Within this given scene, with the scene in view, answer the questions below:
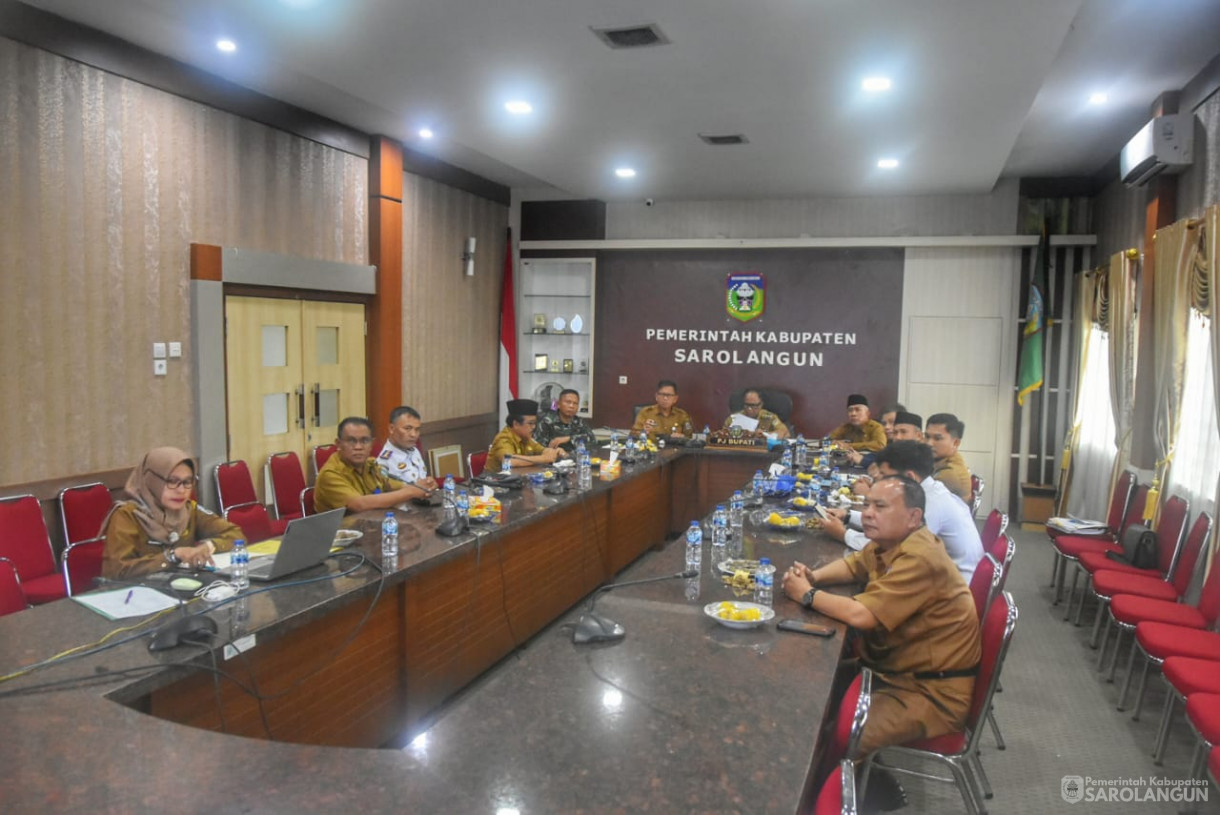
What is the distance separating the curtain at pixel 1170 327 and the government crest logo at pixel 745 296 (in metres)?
3.78

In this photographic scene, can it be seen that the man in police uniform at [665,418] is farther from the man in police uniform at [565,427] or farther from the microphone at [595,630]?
the microphone at [595,630]

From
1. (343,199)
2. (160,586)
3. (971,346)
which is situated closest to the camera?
(160,586)

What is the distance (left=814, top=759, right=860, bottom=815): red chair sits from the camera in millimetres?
1303

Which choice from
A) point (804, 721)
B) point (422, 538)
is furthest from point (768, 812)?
point (422, 538)

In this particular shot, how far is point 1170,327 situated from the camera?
4961mm

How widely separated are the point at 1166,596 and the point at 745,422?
12.7ft

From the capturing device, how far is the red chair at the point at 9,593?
105 inches

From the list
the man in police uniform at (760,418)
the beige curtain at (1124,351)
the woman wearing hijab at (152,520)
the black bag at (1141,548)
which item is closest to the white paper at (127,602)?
the woman wearing hijab at (152,520)

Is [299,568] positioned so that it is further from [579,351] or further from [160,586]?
[579,351]

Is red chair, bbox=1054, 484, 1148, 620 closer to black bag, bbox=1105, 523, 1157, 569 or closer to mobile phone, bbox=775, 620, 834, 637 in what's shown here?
black bag, bbox=1105, 523, 1157, 569

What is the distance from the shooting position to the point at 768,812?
1.50 metres

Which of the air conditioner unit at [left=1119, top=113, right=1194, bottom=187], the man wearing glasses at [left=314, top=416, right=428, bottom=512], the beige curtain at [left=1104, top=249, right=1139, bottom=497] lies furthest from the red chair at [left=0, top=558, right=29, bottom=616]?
the beige curtain at [left=1104, top=249, right=1139, bottom=497]

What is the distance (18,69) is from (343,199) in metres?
2.47

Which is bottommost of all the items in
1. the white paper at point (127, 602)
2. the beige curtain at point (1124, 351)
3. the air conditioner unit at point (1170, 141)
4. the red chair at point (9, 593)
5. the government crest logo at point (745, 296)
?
the red chair at point (9, 593)
